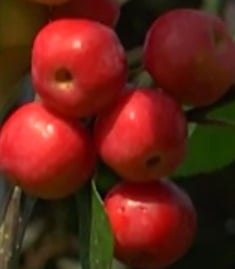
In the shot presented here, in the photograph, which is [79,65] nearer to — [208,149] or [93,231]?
[93,231]

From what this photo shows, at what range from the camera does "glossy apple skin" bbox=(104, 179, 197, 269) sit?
0.79 meters

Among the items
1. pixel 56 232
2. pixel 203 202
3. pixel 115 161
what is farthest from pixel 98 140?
pixel 56 232

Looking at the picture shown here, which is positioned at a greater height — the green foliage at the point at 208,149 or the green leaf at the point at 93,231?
the green leaf at the point at 93,231

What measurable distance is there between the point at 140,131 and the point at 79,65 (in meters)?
0.06

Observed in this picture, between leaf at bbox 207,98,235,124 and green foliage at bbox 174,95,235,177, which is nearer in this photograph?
leaf at bbox 207,98,235,124

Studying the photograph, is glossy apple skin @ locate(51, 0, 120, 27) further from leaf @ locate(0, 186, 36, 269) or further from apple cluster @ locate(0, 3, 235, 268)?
leaf @ locate(0, 186, 36, 269)

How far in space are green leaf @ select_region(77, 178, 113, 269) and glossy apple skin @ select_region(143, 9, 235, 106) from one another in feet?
0.29

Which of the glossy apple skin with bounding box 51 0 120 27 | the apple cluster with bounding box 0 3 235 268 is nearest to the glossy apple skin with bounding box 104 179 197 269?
the apple cluster with bounding box 0 3 235 268

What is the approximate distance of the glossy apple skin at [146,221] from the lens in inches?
30.9

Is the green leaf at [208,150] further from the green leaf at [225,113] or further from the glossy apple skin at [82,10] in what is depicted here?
the glossy apple skin at [82,10]

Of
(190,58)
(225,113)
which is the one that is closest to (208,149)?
(225,113)

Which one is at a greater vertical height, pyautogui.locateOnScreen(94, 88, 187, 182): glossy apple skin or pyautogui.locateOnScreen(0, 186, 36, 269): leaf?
pyautogui.locateOnScreen(94, 88, 187, 182): glossy apple skin

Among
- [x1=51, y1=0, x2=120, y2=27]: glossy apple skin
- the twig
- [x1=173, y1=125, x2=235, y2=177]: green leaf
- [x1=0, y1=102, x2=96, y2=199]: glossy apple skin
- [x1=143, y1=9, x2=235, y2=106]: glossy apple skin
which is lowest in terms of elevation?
[x1=173, y1=125, x2=235, y2=177]: green leaf

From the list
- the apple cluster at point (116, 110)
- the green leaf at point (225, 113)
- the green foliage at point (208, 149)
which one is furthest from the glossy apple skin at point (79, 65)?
the green foliage at point (208, 149)
